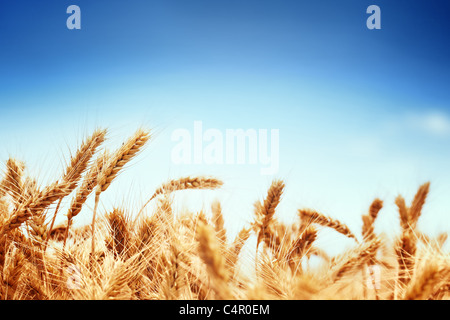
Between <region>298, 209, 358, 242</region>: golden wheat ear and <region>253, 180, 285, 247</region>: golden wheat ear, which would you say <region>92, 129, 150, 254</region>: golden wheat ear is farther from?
<region>298, 209, 358, 242</region>: golden wheat ear

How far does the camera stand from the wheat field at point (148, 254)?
2.27 ft

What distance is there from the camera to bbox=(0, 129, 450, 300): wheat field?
692mm

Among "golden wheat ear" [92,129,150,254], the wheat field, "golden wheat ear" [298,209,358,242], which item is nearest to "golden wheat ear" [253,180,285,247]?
the wheat field

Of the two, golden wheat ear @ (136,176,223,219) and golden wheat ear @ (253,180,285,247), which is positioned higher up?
golden wheat ear @ (136,176,223,219)

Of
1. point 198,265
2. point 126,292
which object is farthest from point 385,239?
point 126,292

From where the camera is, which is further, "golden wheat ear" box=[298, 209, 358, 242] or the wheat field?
"golden wheat ear" box=[298, 209, 358, 242]

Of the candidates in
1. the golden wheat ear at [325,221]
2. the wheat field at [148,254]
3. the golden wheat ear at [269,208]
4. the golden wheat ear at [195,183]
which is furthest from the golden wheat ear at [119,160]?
the golden wheat ear at [325,221]

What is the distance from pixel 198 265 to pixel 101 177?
0.38m

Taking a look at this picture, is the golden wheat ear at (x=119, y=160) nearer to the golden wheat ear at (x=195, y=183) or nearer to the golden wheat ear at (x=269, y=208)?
the golden wheat ear at (x=195, y=183)

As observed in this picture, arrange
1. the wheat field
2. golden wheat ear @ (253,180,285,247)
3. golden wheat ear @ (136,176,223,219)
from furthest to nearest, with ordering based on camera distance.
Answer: golden wheat ear @ (136,176,223,219) → golden wheat ear @ (253,180,285,247) → the wheat field

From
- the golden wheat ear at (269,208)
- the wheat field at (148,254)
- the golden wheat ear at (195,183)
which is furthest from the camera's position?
the golden wheat ear at (195,183)
